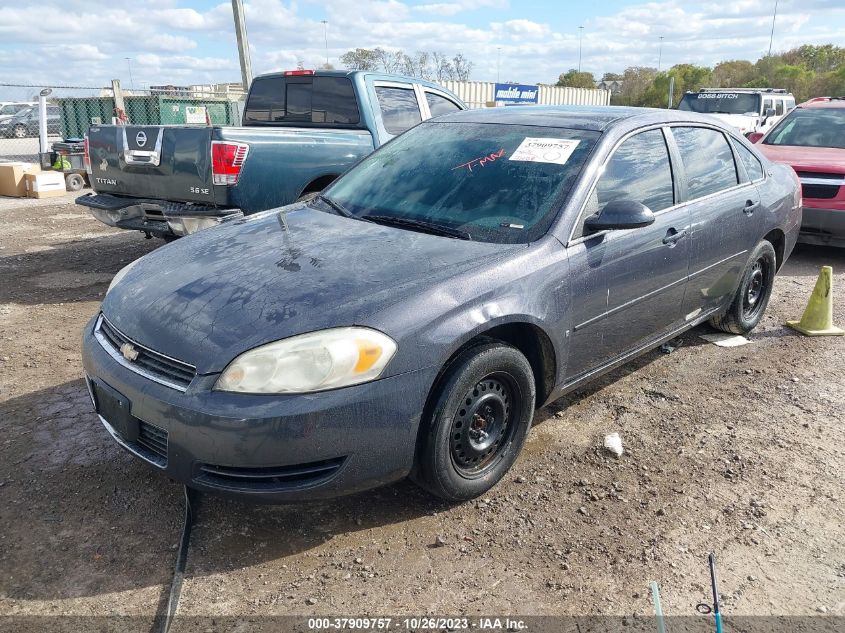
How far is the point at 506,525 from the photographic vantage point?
9.56ft

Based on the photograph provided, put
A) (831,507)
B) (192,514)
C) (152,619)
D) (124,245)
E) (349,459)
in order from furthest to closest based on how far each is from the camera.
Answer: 1. (124,245)
2. (831,507)
3. (192,514)
4. (349,459)
5. (152,619)

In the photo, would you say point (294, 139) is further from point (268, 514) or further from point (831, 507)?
point (831, 507)

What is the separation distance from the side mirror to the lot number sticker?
366mm

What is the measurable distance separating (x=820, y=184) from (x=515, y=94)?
24.2m

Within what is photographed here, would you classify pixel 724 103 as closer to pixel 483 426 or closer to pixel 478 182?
pixel 478 182

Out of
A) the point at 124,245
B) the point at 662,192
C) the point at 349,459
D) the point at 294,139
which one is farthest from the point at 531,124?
the point at 124,245

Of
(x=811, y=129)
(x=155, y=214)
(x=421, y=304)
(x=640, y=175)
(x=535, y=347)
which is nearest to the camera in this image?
(x=421, y=304)

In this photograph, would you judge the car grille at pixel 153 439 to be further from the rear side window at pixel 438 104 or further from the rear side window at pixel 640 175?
the rear side window at pixel 438 104

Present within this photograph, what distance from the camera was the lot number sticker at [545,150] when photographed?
350 cm

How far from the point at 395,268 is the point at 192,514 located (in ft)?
4.43

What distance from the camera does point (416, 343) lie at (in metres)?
2.59

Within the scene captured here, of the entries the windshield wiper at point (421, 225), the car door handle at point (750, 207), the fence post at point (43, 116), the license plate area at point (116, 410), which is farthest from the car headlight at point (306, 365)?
the fence post at point (43, 116)

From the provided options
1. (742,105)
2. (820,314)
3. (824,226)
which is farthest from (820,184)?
(742,105)

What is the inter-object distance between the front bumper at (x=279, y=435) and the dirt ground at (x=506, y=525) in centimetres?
35
